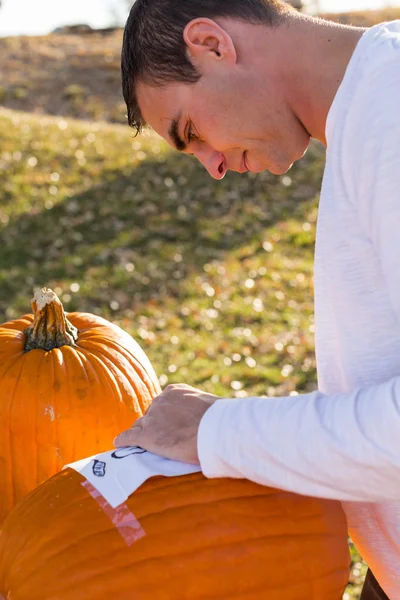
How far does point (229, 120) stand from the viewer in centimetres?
187

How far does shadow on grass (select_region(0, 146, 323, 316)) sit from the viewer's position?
8078mm

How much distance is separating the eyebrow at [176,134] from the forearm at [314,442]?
0.69 m

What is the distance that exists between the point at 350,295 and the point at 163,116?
26.0 inches

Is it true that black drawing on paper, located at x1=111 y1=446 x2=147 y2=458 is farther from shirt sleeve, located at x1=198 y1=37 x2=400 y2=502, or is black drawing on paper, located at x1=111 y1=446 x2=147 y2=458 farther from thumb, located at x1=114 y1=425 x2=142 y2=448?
shirt sleeve, located at x1=198 y1=37 x2=400 y2=502

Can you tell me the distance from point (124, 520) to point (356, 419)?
2.22ft

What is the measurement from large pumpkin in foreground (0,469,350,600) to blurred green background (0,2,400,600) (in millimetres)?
1854

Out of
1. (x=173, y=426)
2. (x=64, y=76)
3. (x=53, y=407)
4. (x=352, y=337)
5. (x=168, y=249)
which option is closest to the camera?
(x=352, y=337)

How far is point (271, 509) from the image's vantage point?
1950 millimetres

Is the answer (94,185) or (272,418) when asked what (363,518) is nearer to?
(272,418)

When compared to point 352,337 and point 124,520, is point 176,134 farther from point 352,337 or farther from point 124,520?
point 124,520

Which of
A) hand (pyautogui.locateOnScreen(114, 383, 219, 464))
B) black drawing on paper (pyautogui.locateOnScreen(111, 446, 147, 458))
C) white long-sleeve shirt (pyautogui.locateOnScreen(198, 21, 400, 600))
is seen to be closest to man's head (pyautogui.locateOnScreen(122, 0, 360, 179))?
white long-sleeve shirt (pyautogui.locateOnScreen(198, 21, 400, 600))

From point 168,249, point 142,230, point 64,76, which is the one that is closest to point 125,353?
point 168,249

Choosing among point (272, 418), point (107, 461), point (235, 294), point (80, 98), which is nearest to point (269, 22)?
point (272, 418)

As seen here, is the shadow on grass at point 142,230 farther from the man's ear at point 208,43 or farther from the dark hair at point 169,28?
the man's ear at point 208,43
